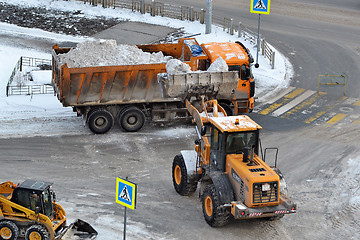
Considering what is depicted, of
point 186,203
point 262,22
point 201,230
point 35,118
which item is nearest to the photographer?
point 201,230

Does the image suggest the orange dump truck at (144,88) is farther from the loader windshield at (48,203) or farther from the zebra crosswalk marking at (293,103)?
the loader windshield at (48,203)

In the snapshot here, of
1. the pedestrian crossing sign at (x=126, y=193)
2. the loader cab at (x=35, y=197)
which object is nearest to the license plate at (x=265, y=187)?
the pedestrian crossing sign at (x=126, y=193)

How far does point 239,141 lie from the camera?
59.9ft

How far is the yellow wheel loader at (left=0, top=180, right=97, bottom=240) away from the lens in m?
16.7

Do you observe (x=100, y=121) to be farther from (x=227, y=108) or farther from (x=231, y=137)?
(x=231, y=137)

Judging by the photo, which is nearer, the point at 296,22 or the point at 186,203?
the point at 186,203

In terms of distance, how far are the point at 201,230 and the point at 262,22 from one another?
982 inches

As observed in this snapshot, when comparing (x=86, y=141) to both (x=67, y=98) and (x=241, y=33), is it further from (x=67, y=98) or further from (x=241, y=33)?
(x=241, y=33)

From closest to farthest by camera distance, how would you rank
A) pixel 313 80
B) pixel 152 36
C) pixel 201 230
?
pixel 201 230, pixel 313 80, pixel 152 36

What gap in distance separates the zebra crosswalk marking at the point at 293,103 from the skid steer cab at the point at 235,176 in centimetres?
932

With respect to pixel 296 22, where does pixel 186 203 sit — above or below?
below

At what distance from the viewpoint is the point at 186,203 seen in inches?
784

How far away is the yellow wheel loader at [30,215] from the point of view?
16703mm

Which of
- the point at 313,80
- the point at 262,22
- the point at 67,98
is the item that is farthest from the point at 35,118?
the point at 262,22
